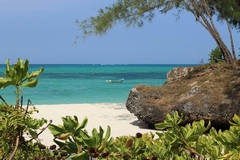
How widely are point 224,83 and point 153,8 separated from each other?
405 centimetres

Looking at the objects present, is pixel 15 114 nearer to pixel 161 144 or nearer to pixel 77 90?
pixel 161 144

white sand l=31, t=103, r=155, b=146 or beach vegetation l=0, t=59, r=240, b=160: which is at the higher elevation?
beach vegetation l=0, t=59, r=240, b=160

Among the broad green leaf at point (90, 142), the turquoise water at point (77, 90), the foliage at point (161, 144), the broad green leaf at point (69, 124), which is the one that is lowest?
the turquoise water at point (77, 90)

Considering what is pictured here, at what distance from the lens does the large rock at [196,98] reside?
20.3 feet

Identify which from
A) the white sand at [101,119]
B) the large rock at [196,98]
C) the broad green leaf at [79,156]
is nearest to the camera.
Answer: the broad green leaf at [79,156]

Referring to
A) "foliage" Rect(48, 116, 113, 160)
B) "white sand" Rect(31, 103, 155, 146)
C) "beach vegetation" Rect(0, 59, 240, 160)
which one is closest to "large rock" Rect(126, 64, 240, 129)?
"white sand" Rect(31, 103, 155, 146)

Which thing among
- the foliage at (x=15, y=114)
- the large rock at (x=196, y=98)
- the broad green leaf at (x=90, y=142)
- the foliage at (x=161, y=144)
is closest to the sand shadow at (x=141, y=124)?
the large rock at (x=196, y=98)

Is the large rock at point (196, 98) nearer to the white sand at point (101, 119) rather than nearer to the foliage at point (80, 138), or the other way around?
the white sand at point (101, 119)

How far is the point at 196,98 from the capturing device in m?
6.38

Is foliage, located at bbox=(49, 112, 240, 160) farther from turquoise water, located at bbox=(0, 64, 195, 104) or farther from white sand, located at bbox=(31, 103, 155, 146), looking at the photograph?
turquoise water, located at bbox=(0, 64, 195, 104)

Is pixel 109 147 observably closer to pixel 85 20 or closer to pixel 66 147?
pixel 66 147

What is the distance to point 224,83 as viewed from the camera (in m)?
6.65

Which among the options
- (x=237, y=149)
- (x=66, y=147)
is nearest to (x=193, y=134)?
(x=237, y=149)

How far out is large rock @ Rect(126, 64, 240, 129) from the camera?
20.3 ft
